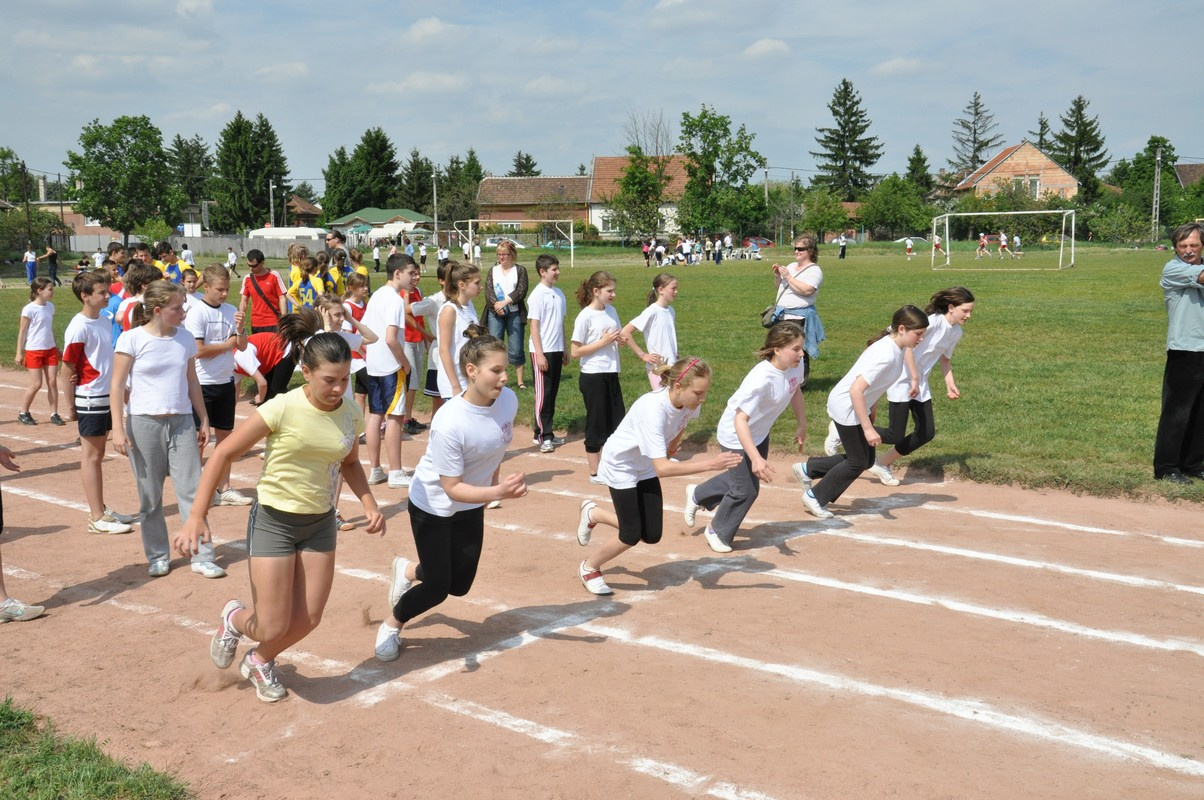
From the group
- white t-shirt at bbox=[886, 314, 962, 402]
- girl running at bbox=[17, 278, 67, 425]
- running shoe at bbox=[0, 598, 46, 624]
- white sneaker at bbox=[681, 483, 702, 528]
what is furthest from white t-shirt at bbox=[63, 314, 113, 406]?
white t-shirt at bbox=[886, 314, 962, 402]

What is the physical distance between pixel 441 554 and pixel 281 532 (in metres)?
0.93

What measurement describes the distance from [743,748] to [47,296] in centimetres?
1192

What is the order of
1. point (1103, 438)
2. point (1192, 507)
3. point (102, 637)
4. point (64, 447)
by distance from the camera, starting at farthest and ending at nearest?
point (64, 447), point (1103, 438), point (1192, 507), point (102, 637)

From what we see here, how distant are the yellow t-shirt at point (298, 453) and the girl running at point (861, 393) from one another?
4.57m

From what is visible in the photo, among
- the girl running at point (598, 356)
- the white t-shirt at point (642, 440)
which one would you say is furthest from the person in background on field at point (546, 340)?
the white t-shirt at point (642, 440)

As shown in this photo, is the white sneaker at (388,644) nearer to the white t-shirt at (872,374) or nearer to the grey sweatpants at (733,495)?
the grey sweatpants at (733,495)

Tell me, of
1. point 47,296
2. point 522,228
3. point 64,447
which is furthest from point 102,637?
point 522,228

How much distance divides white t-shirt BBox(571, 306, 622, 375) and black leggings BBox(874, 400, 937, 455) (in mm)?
2668

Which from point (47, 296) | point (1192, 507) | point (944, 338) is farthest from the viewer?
point (47, 296)

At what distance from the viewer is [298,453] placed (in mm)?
5180

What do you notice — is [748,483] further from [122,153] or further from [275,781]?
[122,153]

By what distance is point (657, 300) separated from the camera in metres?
10.2

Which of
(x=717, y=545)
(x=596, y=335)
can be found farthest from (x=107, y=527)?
(x=717, y=545)

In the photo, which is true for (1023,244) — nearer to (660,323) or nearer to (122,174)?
(660,323)
